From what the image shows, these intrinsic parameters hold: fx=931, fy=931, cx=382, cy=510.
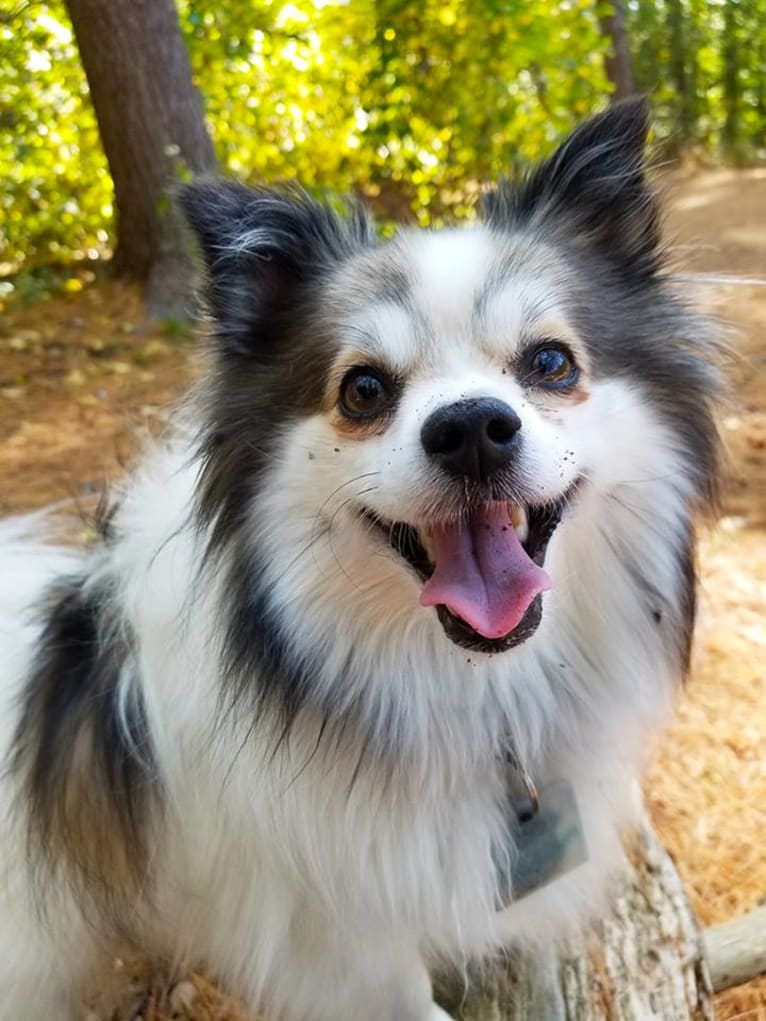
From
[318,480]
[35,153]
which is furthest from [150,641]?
[35,153]

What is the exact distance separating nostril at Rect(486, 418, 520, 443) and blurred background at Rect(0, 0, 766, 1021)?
2453 mm

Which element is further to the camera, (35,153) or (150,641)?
(35,153)

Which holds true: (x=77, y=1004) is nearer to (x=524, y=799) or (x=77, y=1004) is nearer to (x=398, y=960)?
(x=398, y=960)

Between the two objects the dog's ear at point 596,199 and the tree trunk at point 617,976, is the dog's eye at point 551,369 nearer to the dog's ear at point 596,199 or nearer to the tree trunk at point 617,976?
the dog's ear at point 596,199

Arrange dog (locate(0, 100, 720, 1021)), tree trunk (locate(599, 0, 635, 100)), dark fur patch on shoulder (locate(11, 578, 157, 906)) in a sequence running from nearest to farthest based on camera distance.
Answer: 1. dog (locate(0, 100, 720, 1021))
2. dark fur patch on shoulder (locate(11, 578, 157, 906))
3. tree trunk (locate(599, 0, 635, 100))

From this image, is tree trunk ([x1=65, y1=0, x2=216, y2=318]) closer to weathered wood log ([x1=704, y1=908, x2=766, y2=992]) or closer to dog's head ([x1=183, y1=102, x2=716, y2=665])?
dog's head ([x1=183, y1=102, x2=716, y2=665])

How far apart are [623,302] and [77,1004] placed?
6.57 ft

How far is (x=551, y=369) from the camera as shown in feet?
5.37

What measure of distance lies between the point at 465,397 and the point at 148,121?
464 centimetres

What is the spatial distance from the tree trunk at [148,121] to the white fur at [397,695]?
Result: 13.1 ft

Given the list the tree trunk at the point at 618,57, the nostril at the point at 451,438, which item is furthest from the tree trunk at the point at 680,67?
the nostril at the point at 451,438

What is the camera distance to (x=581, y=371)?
5.48 feet

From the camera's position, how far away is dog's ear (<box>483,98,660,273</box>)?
1804 mm

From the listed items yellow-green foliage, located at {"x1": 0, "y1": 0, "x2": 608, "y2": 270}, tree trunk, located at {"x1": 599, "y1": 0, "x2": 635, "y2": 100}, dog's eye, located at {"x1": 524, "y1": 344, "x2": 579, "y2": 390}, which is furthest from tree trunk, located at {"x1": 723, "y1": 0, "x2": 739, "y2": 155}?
Answer: dog's eye, located at {"x1": 524, "y1": 344, "x2": 579, "y2": 390}
